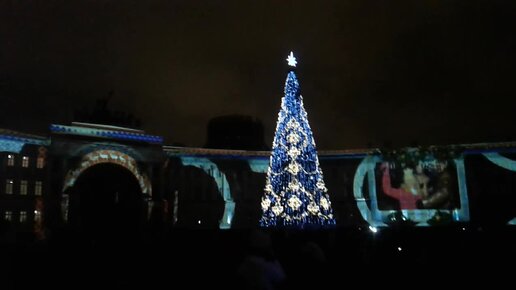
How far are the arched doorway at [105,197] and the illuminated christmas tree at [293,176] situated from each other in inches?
1054

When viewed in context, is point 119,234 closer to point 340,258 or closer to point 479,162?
point 340,258

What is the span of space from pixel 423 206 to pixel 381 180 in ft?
26.8

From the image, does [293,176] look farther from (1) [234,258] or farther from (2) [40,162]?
(2) [40,162]

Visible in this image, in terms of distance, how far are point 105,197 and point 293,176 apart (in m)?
32.5

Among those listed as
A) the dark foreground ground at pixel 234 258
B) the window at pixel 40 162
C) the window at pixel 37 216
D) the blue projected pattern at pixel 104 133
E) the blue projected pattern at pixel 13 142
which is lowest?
the dark foreground ground at pixel 234 258

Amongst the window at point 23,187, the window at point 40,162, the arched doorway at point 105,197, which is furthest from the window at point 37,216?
the window at point 40,162

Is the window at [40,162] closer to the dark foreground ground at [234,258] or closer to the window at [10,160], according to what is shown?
the window at [10,160]

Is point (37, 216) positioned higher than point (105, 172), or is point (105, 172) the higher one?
point (105, 172)

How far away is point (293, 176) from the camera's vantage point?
29.8m

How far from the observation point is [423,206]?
60.7 meters

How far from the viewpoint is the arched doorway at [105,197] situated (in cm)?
5328

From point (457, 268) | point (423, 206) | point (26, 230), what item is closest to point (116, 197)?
point (26, 230)

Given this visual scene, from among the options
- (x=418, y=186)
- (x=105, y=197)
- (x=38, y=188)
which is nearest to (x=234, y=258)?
(x=105, y=197)

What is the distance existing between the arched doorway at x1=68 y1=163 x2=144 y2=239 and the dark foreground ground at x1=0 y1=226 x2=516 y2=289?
3447 centimetres
